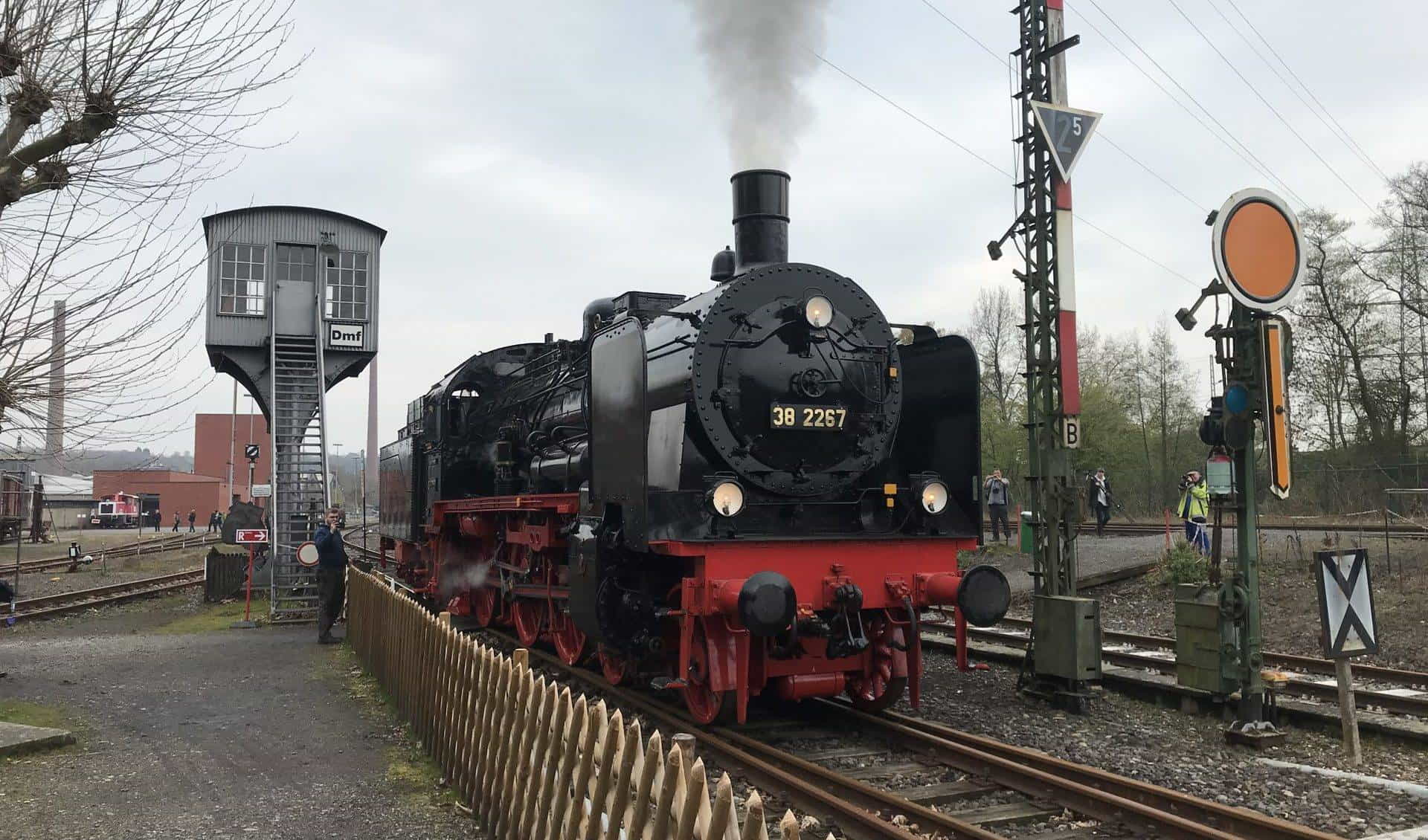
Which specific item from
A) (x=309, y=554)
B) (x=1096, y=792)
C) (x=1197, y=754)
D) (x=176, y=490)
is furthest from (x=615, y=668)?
(x=176, y=490)

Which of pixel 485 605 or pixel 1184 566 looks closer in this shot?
pixel 485 605

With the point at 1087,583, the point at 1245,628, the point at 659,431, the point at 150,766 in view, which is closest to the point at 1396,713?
the point at 1245,628

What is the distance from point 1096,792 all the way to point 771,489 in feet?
9.54

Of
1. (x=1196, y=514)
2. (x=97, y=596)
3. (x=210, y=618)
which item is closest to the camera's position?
(x=210, y=618)

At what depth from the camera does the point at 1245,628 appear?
7.11 meters

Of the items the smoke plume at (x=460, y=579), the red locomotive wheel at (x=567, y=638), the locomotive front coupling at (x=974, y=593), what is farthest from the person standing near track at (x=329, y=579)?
the locomotive front coupling at (x=974, y=593)

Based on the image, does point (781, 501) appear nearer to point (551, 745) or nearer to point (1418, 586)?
point (551, 745)

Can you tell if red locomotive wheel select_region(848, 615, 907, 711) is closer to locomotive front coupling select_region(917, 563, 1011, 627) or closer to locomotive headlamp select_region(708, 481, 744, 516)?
locomotive front coupling select_region(917, 563, 1011, 627)

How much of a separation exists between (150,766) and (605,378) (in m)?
4.06

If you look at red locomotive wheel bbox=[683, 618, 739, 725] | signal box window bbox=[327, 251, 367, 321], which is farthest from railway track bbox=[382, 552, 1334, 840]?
signal box window bbox=[327, 251, 367, 321]

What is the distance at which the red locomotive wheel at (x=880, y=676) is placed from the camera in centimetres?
735

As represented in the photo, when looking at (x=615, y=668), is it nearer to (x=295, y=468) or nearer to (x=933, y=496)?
(x=933, y=496)

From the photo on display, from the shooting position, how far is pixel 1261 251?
23.9ft

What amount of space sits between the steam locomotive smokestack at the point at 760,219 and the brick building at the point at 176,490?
218 feet
